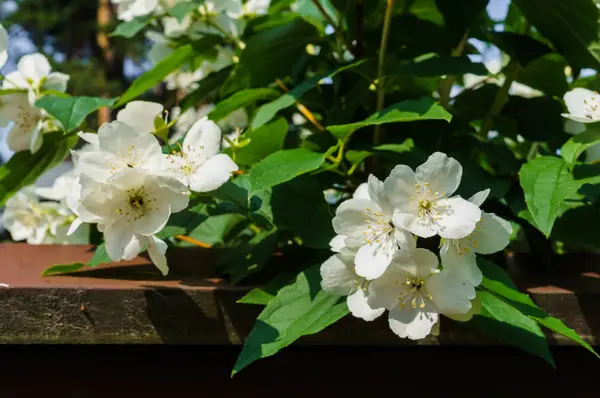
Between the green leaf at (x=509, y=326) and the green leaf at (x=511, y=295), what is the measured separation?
1cm

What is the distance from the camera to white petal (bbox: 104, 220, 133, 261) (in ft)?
2.32

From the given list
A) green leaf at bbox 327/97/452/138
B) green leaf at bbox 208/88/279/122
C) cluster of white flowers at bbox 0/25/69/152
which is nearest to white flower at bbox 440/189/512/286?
green leaf at bbox 327/97/452/138

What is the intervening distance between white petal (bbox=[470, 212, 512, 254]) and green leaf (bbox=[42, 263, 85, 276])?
504mm

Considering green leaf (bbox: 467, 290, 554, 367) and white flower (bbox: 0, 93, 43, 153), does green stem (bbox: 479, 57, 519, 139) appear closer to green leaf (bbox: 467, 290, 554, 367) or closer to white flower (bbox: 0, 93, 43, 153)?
green leaf (bbox: 467, 290, 554, 367)

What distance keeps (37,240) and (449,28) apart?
90cm

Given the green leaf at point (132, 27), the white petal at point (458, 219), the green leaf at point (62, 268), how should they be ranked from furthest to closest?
the green leaf at point (132, 27) → the green leaf at point (62, 268) → the white petal at point (458, 219)

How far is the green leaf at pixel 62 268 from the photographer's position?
2.74 feet

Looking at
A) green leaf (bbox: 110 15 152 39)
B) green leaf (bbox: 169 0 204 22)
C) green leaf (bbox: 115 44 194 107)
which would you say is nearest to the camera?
green leaf (bbox: 115 44 194 107)

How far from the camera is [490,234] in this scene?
67cm

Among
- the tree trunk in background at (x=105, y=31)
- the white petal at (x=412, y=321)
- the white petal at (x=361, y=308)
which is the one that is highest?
the white petal at (x=361, y=308)

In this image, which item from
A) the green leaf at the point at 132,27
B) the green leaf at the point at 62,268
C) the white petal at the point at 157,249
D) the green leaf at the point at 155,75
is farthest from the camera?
the green leaf at the point at 132,27

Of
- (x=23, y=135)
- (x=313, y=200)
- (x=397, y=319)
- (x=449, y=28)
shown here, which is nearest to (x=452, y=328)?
(x=397, y=319)

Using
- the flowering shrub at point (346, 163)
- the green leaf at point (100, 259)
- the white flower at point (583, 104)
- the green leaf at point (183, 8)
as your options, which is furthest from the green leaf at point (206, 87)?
the white flower at point (583, 104)

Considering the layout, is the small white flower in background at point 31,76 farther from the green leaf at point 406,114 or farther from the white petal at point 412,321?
the white petal at point 412,321
